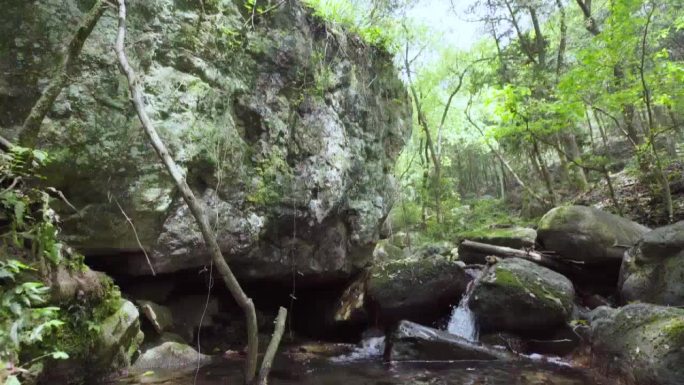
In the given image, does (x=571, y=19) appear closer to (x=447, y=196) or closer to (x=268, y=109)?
(x=447, y=196)

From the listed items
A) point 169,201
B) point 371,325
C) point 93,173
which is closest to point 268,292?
point 371,325

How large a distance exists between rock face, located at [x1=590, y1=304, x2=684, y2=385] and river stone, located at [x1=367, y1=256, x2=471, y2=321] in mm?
3300

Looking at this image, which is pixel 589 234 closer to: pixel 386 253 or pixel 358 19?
pixel 358 19

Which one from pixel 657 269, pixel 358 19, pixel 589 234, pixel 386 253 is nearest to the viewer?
pixel 657 269

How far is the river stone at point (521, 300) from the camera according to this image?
7984 mm

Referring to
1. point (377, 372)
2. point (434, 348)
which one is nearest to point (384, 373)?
point (377, 372)

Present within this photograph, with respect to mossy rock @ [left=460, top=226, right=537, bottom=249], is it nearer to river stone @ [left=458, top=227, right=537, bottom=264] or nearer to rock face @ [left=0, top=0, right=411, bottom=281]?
river stone @ [left=458, top=227, right=537, bottom=264]

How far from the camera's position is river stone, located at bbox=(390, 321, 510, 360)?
7.58 m

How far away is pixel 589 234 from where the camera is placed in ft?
30.3

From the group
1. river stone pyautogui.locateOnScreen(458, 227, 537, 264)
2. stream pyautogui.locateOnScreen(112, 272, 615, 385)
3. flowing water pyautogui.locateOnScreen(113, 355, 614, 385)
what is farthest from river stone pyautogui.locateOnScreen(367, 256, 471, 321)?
river stone pyautogui.locateOnScreen(458, 227, 537, 264)

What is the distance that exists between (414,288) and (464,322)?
125 cm

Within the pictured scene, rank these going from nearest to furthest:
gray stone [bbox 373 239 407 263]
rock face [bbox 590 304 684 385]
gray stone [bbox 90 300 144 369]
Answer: rock face [bbox 590 304 684 385]
gray stone [bbox 90 300 144 369]
gray stone [bbox 373 239 407 263]

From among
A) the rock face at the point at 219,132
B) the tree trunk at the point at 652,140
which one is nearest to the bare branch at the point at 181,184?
the rock face at the point at 219,132

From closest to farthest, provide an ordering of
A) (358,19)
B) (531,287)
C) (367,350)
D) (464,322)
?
1. (531,287)
2. (367,350)
3. (464,322)
4. (358,19)
